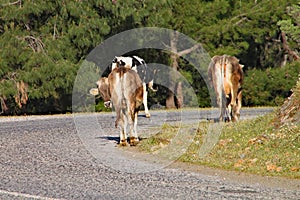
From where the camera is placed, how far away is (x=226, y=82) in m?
21.9

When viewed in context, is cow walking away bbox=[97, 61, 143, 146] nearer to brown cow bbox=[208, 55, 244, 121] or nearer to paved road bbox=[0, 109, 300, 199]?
A: paved road bbox=[0, 109, 300, 199]

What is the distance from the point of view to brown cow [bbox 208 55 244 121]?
21.5 m

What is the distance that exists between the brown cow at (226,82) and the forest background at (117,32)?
869 centimetres

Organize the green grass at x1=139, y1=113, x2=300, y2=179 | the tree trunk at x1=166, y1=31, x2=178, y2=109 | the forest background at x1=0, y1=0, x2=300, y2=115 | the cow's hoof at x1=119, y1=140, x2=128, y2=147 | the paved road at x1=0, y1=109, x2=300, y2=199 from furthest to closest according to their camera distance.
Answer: the tree trunk at x1=166, y1=31, x2=178, y2=109, the forest background at x1=0, y1=0, x2=300, y2=115, the cow's hoof at x1=119, y1=140, x2=128, y2=147, the green grass at x1=139, y1=113, x2=300, y2=179, the paved road at x1=0, y1=109, x2=300, y2=199

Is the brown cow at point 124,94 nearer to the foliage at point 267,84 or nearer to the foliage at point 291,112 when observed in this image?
the foliage at point 291,112

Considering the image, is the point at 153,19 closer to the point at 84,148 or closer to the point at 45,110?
the point at 45,110

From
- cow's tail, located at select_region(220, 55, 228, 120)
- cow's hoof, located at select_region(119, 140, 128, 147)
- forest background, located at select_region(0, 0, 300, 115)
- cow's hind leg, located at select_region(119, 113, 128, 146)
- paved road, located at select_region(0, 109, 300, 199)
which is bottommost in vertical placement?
paved road, located at select_region(0, 109, 300, 199)

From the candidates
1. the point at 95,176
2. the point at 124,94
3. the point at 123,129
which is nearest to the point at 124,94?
the point at 124,94

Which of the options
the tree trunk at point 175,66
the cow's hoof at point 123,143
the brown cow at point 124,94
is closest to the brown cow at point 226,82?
the brown cow at point 124,94

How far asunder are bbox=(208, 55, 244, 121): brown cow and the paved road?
3276mm

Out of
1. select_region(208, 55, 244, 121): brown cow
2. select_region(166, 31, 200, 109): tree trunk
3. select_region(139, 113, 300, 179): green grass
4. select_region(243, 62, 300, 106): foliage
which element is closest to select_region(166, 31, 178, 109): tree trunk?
select_region(166, 31, 200, 109): tree trunk

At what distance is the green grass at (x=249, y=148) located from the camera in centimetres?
1395

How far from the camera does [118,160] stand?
15.2m

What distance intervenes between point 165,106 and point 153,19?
557 centimetres
